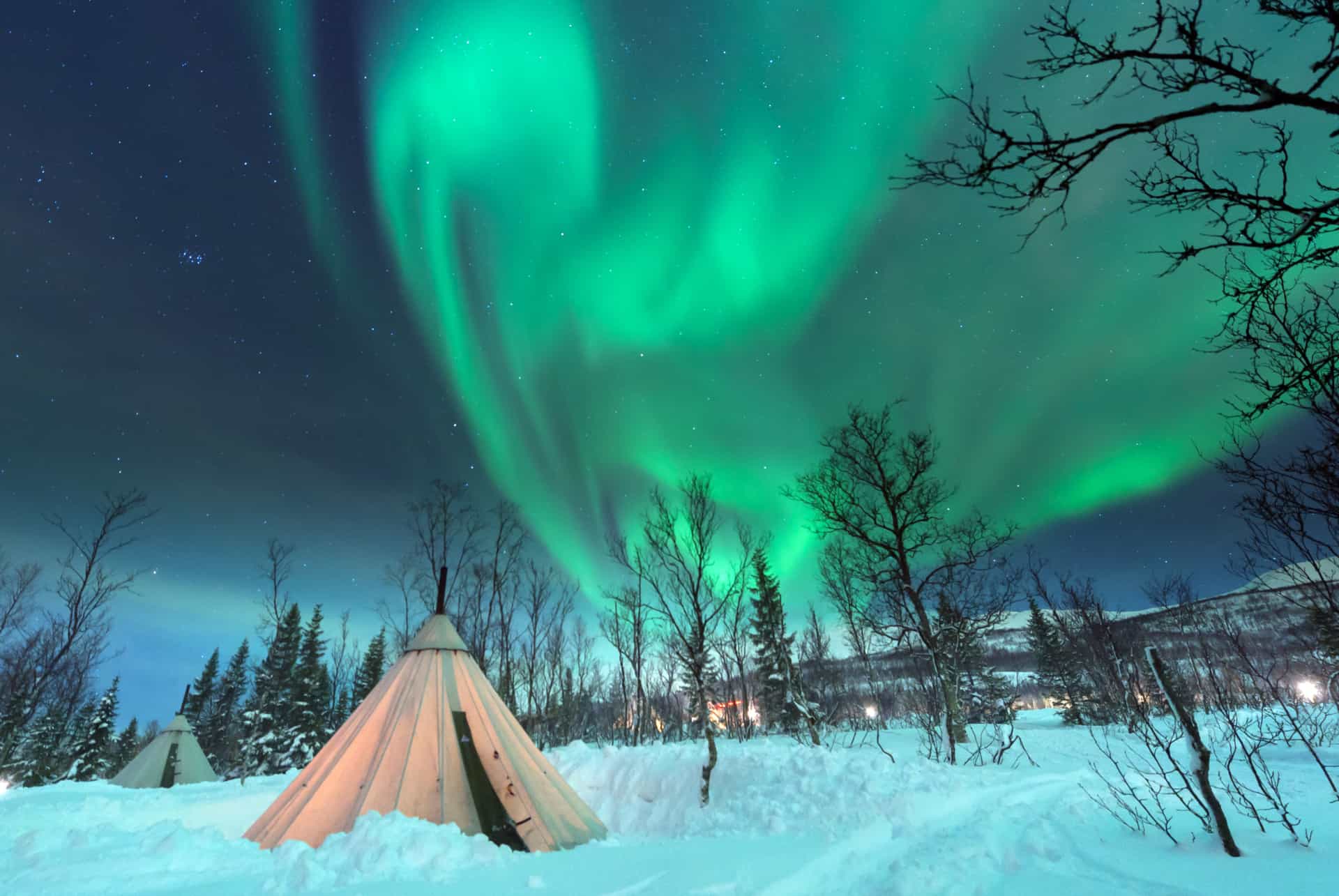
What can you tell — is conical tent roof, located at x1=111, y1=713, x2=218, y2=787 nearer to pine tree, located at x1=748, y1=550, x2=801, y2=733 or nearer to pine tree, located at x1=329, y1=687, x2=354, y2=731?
pine tree, located at x1=329, y1=687, x2=354, y2=731

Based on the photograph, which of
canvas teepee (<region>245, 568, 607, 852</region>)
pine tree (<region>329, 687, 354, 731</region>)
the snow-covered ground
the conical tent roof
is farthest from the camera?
pine tree (<region>329, 687, 354, 731</region>)

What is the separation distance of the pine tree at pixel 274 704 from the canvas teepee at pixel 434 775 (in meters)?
25.1

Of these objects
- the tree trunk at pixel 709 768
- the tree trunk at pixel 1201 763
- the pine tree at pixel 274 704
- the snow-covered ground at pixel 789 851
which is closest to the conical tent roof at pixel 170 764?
the pine tree at pixel 274 704

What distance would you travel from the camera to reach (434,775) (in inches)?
286

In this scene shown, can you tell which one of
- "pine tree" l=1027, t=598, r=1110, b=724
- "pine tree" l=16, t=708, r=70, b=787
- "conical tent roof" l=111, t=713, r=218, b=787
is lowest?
"pine tree" l=1027, t=598, r=1110, b=724

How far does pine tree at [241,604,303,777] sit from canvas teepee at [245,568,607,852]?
82.3ft

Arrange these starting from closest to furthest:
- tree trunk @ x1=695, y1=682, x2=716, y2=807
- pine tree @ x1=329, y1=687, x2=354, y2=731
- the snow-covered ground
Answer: the snow-covered ground, tree trunk @ x1=695, y1=682, x2=716, y2=807, pine tree @ x1=329, y1=687, x2=354, y2=731

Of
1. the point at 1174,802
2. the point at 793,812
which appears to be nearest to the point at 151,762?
the point at 793,812

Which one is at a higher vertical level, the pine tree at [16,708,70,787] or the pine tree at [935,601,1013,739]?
the pine tree at [16,708,70,787]

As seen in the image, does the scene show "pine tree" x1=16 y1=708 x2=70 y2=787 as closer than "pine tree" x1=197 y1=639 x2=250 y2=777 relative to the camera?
Yes

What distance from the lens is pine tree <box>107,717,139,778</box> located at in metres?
43.1

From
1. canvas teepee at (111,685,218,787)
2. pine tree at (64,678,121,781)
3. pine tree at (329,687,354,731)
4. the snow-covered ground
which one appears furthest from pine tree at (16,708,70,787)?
the snow-covered ground

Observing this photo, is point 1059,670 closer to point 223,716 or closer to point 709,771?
point 709,771

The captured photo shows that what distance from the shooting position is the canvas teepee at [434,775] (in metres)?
6.83
